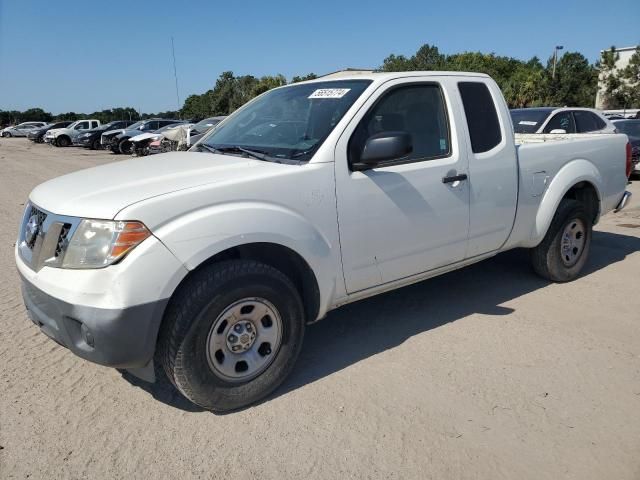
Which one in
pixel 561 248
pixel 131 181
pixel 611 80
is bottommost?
pixel 561 248

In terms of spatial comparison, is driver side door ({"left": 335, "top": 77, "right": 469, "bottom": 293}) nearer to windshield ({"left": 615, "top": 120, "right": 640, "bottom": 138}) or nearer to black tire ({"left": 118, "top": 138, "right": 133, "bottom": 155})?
windshield ({"left": 615, "top": 120, "right": 640, "bottom": 138})

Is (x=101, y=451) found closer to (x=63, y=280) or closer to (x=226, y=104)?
(x=63, y=280)

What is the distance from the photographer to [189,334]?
8.86 ft

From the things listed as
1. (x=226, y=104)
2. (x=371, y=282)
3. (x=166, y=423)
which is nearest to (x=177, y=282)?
(x=166, y=423)

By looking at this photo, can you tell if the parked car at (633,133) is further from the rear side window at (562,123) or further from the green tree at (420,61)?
the green tree at (420,61)

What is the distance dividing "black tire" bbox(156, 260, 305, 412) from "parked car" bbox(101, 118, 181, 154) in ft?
77.4

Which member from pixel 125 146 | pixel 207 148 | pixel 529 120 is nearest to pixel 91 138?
pixel 125 146

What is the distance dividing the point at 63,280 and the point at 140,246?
448 mm

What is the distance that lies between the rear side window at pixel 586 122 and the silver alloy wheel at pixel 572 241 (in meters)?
6.18


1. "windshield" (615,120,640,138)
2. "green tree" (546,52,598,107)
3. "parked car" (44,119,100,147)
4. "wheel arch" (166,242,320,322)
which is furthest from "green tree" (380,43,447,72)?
"wheel arch" (166,242,320,322)

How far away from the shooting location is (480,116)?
4.10 meters

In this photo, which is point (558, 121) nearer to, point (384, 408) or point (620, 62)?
point (384, 408)

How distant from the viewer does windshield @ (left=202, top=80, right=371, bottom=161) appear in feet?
11.0

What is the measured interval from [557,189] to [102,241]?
3.85m
